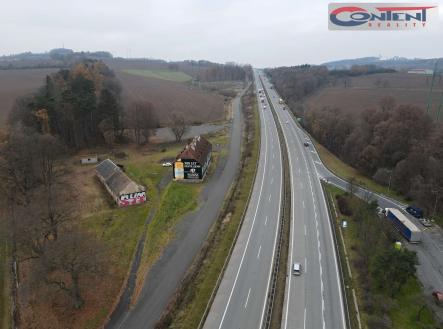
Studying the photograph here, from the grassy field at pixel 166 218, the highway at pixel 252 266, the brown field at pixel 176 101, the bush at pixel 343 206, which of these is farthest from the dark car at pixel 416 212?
the brown field at pixel 176 101

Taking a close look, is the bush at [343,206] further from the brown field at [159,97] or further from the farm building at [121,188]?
the brown field at [159,97]

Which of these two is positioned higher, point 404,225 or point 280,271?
point 404,225

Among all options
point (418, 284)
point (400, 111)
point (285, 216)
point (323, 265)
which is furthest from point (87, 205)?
point (400, 111)

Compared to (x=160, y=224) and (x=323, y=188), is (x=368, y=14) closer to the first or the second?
(x=323, y=188)

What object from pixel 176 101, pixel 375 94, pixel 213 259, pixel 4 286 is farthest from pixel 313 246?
pixel 375 94

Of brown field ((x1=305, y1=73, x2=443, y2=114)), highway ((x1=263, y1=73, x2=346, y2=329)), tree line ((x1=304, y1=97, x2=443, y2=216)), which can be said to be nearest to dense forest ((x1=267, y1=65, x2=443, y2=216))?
tree line ((x1=304, y1=97, x2=443, y2=216))

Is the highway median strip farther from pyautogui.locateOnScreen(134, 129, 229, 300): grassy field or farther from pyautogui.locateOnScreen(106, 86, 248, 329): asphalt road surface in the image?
pyautogui.locateOnScreen(134, 129, 229, 300): grassy field

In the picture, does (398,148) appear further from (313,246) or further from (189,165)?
(189,165)
